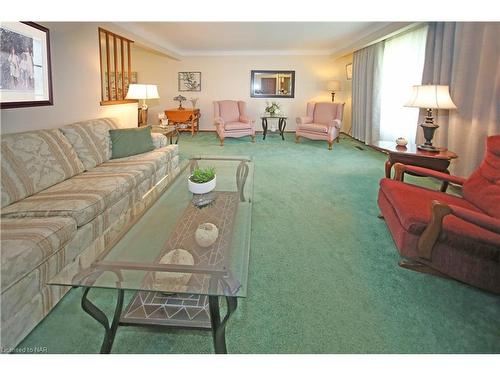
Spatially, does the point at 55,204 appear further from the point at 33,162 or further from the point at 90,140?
the point at 90,140

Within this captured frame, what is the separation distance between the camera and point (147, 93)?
Answer: 4.49 m

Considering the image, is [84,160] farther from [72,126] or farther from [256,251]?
[256,251]

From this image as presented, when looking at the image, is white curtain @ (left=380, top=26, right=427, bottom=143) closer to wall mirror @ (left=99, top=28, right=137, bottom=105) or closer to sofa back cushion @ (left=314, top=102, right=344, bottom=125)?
sofa back cushion @ (left=314, top=102, right=344, bottom=125)

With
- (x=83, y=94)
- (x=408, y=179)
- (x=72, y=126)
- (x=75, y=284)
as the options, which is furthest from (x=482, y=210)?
(x=83, y=94)

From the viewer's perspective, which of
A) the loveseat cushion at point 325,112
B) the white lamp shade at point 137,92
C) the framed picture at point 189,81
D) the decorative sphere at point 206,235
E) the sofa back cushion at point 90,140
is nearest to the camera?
the decorative sphere at point 206,235

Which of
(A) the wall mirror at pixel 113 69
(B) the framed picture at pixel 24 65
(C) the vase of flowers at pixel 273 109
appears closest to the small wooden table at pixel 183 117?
(C) the vase of flowers at pixel 273 109

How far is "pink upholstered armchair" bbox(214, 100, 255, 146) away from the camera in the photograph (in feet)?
21.0

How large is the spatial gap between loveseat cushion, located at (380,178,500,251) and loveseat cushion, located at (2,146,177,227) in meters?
1.94

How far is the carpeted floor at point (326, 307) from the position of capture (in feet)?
4.53

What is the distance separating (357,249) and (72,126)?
273 centimetres

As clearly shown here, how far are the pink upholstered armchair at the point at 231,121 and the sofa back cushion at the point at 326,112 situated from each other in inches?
54.2

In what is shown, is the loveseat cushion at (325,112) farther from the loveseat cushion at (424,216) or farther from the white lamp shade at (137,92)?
the loveseat cushion at (424,216)

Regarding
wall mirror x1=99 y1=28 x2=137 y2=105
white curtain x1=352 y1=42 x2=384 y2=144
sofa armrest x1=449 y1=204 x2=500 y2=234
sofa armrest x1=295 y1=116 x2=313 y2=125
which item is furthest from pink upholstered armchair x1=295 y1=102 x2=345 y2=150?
sofa armrest x1=449 y1=204 x2=500 y2=234

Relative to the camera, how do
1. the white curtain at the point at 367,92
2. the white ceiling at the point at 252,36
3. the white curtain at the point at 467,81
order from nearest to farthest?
1. the white curtain at the point at 467,81
2. the white ceiling at the point at 252,36
3. the white curtain at the point at 367,92
